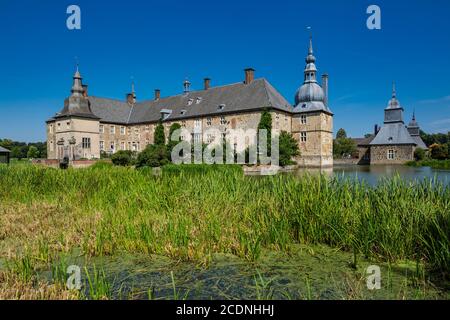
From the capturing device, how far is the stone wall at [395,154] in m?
38.7

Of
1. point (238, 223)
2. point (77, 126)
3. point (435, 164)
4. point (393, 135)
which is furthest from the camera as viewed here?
point (393, 135)

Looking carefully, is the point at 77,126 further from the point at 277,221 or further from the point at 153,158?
the point at 277,221

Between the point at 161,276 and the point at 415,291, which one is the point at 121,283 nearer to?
the point at 161,276

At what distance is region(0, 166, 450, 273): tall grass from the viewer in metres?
4.44

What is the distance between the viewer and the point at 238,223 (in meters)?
5.73

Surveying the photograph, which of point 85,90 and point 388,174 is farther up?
point 85,90

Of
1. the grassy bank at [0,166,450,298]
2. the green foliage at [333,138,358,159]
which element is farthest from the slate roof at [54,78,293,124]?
the grassy bank at [0,166,450,298]

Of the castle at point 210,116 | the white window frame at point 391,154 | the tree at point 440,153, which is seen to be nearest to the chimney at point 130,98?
the castle at point 210,116

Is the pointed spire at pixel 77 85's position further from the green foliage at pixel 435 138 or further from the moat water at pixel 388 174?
the green foliage at pixel 435 138

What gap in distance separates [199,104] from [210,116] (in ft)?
9.78

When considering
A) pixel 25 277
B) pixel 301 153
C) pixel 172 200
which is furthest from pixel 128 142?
pixel 25 277

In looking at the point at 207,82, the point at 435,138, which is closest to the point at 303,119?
the point at 207,82

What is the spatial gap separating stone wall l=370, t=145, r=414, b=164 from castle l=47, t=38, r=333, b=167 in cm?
722
